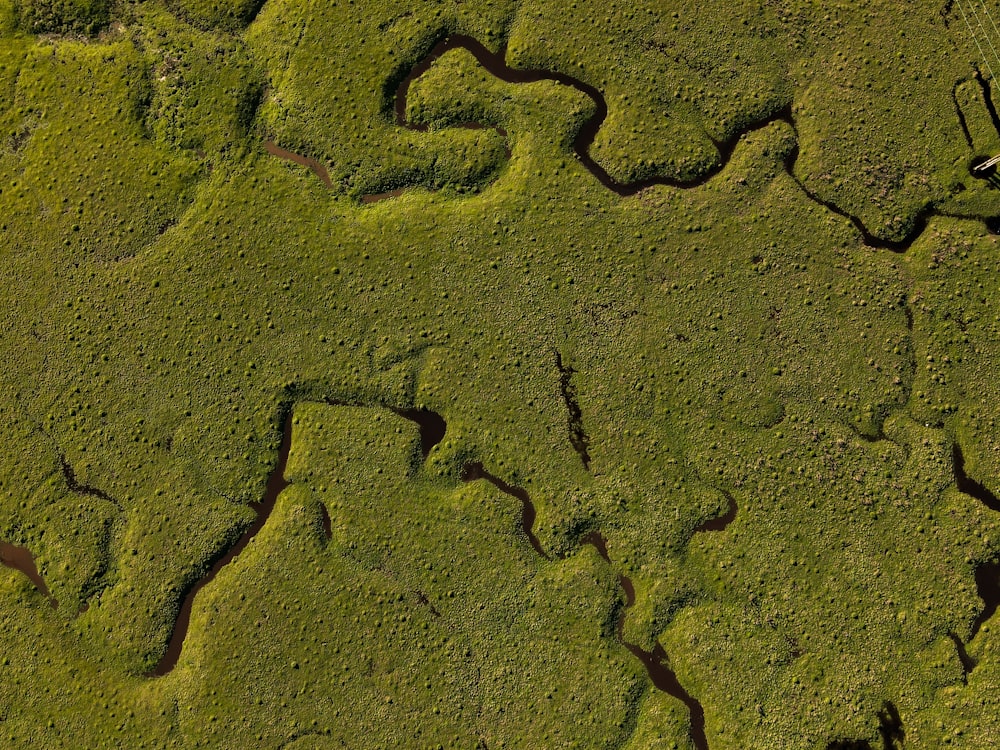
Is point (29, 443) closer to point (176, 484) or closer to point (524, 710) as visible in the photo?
point (176, 484)

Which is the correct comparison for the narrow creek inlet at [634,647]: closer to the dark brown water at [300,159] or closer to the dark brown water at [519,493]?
the dark brown water at [519,493]

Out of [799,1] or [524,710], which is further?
[799,1]

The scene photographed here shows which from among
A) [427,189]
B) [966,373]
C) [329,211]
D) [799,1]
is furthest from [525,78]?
[966,373]

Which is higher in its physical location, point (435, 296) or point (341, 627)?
point (435, 296)

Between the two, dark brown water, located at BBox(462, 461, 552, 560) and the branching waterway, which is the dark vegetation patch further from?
dark brown water, located at BBox(462, 461, 552, 560)

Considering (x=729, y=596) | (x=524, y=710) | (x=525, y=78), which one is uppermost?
(x=525, y=78)

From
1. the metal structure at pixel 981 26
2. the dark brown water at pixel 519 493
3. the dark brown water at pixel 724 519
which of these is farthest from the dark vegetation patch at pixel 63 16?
the metal structure at pixel 981 26

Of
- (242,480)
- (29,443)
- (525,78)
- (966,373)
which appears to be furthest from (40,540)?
(966,373)
